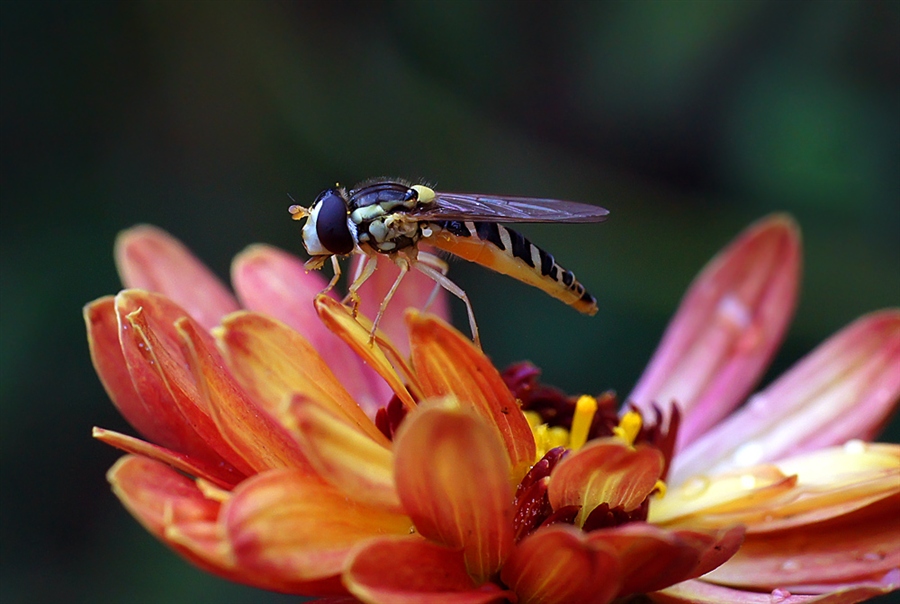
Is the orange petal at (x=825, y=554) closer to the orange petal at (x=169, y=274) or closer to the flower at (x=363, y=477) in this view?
the flower at (x=363, y=477)

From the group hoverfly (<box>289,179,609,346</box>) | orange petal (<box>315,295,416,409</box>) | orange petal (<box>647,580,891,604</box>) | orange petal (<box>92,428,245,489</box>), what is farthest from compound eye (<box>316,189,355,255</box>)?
orange petal (<box>647,580,891,604</box>)

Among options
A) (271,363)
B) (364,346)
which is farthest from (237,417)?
(364,346)

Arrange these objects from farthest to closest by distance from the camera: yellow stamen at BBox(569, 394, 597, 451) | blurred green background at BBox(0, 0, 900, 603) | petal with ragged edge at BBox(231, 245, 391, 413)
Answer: blurred green background at BBox(0, 0, 900, 603) → petal with ragged edge at BBox(231, 245, 391, 413) → yellow stamen at BBox(569, 394, 597, 451)

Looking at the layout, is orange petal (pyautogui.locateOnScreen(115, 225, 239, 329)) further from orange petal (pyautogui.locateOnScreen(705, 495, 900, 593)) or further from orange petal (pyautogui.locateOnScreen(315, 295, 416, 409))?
orange petal (pyautogui.locateOnScreen(705, 495, 900, 593))

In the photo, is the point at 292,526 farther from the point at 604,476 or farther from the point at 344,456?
the point at 604,476

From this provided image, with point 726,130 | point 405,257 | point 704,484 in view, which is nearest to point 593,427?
point 704,484

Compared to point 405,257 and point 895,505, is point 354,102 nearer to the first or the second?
point 405,257
